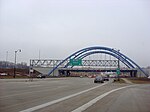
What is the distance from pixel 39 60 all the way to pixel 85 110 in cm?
15314

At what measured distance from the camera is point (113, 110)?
13.7 m

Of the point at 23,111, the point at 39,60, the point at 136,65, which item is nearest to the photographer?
the point at 23,111

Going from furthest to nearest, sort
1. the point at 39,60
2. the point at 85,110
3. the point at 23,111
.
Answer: the point at 39,60
the point at 85,110
the point at 23,111

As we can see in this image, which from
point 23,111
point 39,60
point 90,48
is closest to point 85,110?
point 23,111

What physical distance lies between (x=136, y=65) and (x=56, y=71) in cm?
4491

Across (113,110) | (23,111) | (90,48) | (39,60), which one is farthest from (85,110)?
(39,60)

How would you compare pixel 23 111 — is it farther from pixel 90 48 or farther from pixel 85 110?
pixel 90 48

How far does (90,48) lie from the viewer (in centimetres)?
15138

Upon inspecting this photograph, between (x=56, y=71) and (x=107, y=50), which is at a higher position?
(x=107, y=50)

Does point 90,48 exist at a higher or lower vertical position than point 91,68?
higher

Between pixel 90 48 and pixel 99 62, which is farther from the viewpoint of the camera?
pixel 99 62

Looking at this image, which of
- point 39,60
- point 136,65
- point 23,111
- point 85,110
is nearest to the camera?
point 23,111

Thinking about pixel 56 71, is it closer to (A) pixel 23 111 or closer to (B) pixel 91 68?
(B) pixel 91 68

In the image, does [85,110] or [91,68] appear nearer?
[85,110]
